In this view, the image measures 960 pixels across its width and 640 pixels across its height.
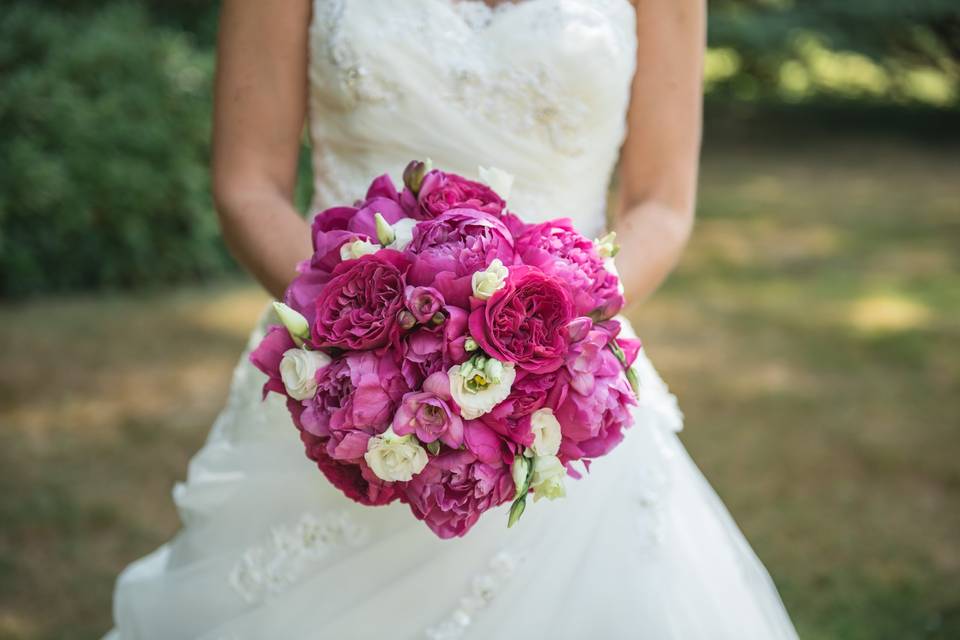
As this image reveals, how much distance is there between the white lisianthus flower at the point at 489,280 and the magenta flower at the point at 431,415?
0.39 feet

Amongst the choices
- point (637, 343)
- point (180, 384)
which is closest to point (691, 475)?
point (637, 343)

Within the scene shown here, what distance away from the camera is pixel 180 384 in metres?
5.62

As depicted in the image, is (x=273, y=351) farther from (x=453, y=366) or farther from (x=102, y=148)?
(x=102, y=148)

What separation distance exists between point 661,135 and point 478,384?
921mm

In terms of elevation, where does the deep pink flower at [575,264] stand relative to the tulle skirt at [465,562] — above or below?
above

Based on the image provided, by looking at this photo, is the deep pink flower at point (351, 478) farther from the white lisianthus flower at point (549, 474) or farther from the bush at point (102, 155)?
the bush at point (102, 155)

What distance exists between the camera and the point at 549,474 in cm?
153

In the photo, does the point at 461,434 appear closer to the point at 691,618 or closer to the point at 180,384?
the point at 691,618

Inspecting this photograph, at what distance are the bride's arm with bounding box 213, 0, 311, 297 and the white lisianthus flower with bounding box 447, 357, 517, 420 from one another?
0.68 metres

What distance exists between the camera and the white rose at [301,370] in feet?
4.97

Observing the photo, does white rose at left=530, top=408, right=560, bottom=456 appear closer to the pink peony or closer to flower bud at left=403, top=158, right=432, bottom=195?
the pink peony

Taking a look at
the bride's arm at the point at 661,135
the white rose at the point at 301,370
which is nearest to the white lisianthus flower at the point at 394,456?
the white rose at the point at 301,370

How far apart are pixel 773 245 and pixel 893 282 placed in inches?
49.6

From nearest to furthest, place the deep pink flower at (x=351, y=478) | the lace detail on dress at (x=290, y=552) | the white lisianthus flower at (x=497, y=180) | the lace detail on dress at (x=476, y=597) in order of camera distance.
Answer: the deep pink flower at (x=351, y=478) → the white lisianthus flower at (x=497, y=180) → the lace detail on dress at (x=476, y=597) → the lace detail on dress at (x=290, y=552)
